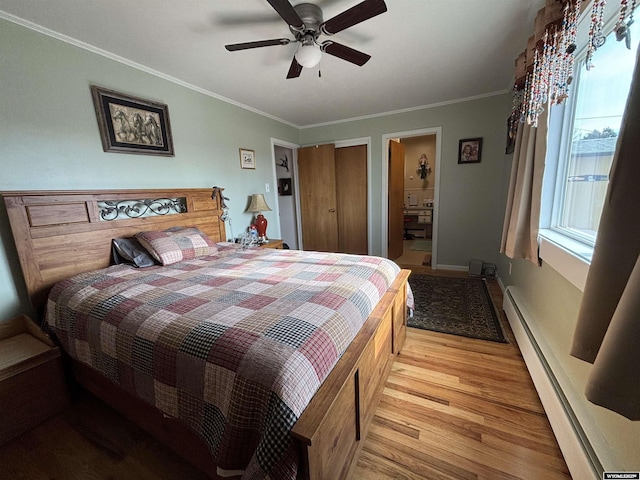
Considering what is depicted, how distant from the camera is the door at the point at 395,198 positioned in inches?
161

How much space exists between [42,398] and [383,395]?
80.4 inches

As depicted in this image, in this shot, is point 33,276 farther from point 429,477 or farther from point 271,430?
point 429,477

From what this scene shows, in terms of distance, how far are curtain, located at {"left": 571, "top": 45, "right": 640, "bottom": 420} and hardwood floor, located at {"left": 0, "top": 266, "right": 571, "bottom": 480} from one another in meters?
0.76

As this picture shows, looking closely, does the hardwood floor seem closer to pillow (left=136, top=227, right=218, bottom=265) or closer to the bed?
the bed

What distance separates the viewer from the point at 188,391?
942 millimetres

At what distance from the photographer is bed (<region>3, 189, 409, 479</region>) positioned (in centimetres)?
81

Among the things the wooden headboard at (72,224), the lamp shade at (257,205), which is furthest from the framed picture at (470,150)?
the wooden headboard at (72,224)

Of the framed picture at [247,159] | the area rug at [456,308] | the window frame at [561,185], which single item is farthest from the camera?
the framed picture at [247,159]

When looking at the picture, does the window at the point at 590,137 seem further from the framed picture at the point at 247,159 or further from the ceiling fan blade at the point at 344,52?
the framed picture at the point at 247,159

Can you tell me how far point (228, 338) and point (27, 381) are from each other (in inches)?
57.8

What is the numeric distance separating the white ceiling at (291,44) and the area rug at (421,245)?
2.84 metres

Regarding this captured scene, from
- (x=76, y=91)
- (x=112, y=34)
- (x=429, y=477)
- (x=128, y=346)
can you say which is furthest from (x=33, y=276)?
(x=429, y=477)

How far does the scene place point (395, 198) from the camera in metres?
4.32

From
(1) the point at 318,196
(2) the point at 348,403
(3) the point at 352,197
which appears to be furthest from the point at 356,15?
(1) the point at 318,196
